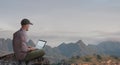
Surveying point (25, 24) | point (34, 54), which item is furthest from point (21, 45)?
point (25, 24)

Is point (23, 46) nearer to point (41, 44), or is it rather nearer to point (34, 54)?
point (34, 54)

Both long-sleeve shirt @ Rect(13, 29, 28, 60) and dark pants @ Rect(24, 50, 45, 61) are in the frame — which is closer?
dark pants @ Rect(24, 50, 45, 61)

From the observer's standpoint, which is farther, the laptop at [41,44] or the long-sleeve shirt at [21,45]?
the laptop at [41,44]

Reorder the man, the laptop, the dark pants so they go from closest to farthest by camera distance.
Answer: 1. the dark pants
2. the man
3. the laptop

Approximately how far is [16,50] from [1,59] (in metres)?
0.99

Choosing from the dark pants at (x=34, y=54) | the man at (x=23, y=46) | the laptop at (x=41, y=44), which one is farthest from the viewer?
the laptop at (x=41, y=44)

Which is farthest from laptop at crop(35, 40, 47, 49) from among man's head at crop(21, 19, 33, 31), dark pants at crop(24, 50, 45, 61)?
man's head at crop(21, 19, 33, 31)

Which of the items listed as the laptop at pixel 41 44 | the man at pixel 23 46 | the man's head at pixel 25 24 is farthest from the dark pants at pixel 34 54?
the man's head at pixel 25 24

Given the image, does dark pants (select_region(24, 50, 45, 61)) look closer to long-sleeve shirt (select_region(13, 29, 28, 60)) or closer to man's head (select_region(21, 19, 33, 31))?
long-sleeve shirt (select_region(13, 29, 28, 60))

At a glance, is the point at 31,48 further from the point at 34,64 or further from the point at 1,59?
the point at 1,59

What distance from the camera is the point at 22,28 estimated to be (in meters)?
13.5

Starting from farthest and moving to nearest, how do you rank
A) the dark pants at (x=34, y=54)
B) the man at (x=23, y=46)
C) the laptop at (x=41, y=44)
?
the laptop at (x=41, y=44) < the man at (x=23, y=46) < the dark pants at (x=34, y=54)

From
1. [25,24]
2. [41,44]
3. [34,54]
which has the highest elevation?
[25,24]

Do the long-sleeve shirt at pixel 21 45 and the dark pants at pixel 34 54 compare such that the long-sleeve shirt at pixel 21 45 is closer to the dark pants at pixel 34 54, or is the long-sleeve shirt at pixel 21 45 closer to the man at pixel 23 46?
the man at pixel 23 46
